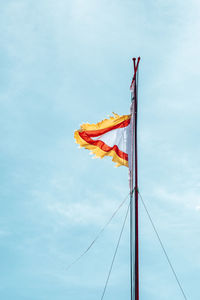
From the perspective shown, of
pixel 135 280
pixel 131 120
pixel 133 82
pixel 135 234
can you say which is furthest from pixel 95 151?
pixel 135 280

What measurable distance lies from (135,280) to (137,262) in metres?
1.01

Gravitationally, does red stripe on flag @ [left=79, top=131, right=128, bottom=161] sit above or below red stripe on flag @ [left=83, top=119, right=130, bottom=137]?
below

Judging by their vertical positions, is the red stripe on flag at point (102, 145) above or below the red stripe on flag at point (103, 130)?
below

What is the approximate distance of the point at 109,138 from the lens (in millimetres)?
28047

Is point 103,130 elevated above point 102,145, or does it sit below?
above

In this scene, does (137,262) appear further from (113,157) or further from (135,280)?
(113,157)

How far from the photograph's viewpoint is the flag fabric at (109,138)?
2739 centimetres

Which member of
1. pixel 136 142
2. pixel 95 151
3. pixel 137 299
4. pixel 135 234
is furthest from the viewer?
pixel 95 151

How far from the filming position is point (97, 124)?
28656 millimetres

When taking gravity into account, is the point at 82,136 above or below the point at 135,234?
above

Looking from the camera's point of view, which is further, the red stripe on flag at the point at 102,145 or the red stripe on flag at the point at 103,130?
the red stripe on flag at the point at 103,130

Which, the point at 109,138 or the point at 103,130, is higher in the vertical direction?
the point at 103,130

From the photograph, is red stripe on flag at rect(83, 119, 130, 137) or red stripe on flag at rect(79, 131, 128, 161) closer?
red stripe on flag at rect(79, 131, 128, 161)

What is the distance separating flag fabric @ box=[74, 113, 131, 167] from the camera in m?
27.4
